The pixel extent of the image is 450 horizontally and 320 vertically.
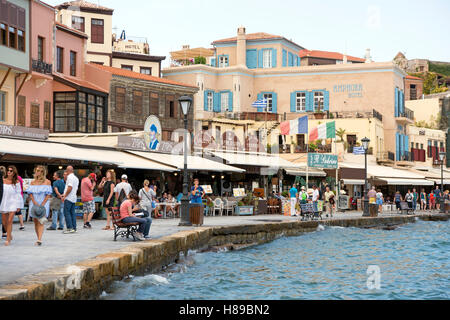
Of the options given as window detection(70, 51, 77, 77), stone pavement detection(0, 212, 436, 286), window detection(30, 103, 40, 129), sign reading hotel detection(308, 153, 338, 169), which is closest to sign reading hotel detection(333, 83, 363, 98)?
sign reading hotel detection(308, 153, 338, 169)

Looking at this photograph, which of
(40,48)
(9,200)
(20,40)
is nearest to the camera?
(9,200)

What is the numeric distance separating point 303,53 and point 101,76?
40.1 meters

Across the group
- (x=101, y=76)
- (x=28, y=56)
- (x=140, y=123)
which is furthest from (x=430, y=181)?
(x=28, y=56)

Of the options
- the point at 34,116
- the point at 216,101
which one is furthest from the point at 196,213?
the point at 216,101

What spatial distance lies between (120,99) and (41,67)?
9.35m

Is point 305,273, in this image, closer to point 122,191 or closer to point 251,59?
point 122,191

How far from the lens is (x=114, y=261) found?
10289 mm

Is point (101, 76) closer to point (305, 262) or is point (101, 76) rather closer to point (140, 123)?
point (140, 123)

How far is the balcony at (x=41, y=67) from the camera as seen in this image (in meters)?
28.0

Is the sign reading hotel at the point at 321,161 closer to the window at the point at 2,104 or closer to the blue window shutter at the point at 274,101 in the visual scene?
the window at the point at 2,104

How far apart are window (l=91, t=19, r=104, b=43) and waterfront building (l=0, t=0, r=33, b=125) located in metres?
18.6

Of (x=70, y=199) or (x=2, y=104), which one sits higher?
(x=2, y=104)

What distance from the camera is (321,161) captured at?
31203mm

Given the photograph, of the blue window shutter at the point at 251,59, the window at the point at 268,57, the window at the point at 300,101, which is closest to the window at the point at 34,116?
the window at the point at 300,101
